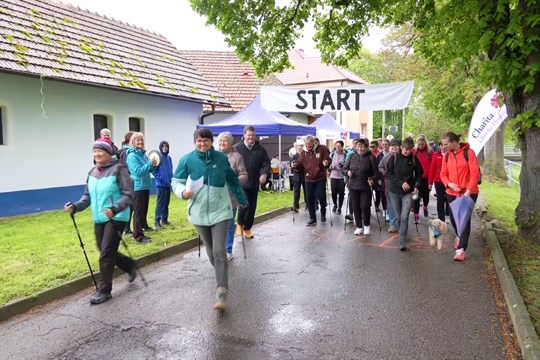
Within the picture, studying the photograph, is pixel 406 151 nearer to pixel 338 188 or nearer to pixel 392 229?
pixel 392 229

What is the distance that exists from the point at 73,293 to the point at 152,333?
1.85m

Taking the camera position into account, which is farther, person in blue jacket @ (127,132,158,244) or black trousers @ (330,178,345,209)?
black trousers @ (330,178,345,209)

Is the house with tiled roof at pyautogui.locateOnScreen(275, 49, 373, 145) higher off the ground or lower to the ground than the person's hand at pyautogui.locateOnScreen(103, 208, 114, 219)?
higher

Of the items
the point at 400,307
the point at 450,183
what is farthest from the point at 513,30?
the point at 400,307

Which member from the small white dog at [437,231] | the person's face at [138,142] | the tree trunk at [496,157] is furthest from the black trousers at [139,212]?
the tree trunk at [496,157]

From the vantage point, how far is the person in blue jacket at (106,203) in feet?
17.2

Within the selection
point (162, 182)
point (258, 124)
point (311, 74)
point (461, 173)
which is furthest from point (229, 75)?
→ point (311, 74)

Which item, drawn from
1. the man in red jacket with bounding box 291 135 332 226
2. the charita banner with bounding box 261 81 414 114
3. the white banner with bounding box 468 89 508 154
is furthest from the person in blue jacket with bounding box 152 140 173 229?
the white banner with bounding box 468 89 508 154

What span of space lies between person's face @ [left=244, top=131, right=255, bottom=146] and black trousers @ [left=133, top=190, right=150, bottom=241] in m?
2.03

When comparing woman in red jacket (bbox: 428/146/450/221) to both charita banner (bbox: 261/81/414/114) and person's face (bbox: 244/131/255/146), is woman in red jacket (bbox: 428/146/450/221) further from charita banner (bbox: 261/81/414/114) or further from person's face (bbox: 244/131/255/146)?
person's face (bbox: 244/131/255/146)

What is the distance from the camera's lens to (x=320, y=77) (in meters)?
43.9

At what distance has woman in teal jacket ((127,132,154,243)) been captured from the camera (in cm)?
771

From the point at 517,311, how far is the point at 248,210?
4903mm

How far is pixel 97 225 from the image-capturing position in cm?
538
